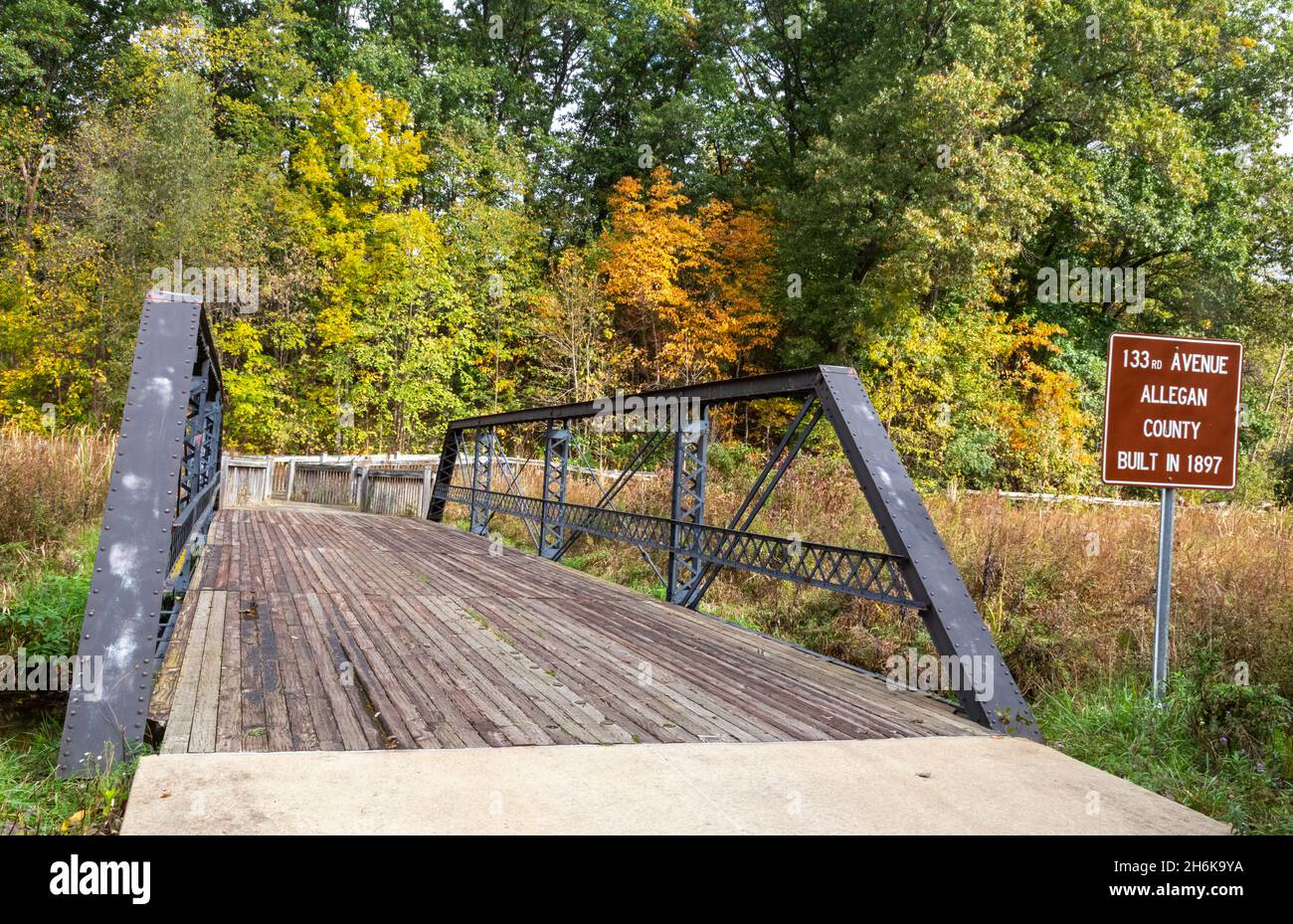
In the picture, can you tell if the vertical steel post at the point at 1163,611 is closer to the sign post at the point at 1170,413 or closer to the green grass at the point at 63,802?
the sign post at the point at 1170,413

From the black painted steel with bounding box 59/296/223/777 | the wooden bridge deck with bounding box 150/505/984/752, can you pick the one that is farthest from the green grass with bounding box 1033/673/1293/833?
the black painted steel with bounding box 59/296/223/777

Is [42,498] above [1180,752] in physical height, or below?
above

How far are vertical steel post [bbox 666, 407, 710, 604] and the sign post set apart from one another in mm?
3891

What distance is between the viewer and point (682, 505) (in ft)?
27.7

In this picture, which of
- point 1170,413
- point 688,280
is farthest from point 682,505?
point 688,280

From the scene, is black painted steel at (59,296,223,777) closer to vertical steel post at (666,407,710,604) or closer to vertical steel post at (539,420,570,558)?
vertical steel post at (666,407,710,604)

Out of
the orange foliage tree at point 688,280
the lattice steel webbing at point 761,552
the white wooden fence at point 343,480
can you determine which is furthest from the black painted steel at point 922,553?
the orange foliage tree at point 688,280

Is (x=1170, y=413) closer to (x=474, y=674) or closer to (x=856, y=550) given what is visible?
(x=856, y=550)

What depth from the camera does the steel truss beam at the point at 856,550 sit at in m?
4.80

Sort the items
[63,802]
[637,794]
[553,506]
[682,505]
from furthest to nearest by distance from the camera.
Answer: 1. [553,506]
2. [682,505]
3. [637,794]
4. [63,802]

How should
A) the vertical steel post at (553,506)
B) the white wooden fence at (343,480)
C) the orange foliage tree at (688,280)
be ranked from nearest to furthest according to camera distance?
the vertical steel post at (553,506)
the white wooden fence at (343,480)
the orange foliage tree at (688,280)

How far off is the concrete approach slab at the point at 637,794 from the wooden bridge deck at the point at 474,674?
258mm

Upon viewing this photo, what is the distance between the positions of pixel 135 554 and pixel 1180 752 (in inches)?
203
